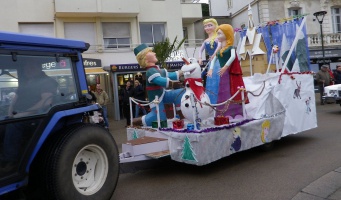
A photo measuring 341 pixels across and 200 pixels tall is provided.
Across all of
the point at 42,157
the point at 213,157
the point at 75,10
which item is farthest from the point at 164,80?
the point at 75,10

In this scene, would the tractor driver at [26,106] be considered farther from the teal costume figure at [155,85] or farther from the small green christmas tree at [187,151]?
the teal costume figure at [155,85]

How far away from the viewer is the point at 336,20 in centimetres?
2425

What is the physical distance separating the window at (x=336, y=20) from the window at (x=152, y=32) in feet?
43.4

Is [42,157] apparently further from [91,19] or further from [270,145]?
[91,19]

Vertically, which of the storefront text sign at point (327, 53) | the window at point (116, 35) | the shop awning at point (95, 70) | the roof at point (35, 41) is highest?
the window at point (116, 35)

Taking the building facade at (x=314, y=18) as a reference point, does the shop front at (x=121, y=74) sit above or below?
below

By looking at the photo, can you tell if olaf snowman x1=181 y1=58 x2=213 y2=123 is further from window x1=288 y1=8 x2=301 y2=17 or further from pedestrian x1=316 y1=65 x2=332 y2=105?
window x1=288 y1=8 x2=301 y2=17

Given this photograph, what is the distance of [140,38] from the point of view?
18.5 m

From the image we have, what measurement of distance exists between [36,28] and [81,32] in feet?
7.07

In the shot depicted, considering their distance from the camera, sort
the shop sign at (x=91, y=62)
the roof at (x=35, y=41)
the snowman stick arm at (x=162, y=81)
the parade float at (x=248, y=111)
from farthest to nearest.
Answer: the shop sign at (x=91, y=62) < the snowman stick arm at (x=162, y=81) < the parade float at (x=248, y=111) < the roof at (x=35, y=41)

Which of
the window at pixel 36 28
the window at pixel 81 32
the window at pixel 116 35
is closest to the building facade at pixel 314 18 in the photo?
the window at pixel 116 35

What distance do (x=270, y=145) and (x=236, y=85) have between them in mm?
1392

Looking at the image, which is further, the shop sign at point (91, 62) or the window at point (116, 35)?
the window at point (116, 35)

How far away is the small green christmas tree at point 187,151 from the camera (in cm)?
484
